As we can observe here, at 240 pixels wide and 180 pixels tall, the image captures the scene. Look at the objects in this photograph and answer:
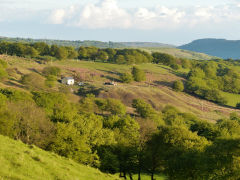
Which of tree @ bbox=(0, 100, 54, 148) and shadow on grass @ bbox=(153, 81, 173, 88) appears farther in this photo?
shadow on grass @ bbox=(153, 81, 173, 88)

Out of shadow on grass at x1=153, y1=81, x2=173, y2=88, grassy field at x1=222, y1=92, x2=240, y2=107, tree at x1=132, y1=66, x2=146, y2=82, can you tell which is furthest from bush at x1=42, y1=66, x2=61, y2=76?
grassy field at x1=222, y1=92, x2=240, y2=107

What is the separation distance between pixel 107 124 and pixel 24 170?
5218cm

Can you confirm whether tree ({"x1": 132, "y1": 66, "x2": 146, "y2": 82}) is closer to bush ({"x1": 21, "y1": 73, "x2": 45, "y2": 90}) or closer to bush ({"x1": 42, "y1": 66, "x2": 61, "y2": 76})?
bush ({"x1": 42, "y1": 66, "x2": 61, "y2": 76})

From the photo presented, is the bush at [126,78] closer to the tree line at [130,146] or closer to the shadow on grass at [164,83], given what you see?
the shadow on grass at [164,83]

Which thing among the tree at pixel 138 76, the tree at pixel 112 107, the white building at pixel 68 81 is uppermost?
the tree at pixel 138 76

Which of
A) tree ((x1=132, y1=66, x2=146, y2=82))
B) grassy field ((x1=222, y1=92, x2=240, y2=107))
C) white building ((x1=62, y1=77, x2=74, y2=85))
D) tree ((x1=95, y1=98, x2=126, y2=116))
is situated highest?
tree ((x1=132, y1=66, x2=146, y2=82))

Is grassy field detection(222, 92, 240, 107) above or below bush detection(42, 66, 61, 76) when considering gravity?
below

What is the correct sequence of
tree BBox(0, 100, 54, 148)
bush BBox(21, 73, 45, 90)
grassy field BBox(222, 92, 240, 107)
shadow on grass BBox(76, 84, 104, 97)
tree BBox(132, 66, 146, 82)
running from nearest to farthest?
1. tree BBox(0, 100, 54, 148)
2. bush BBox(21, 73, 45, 90)
3. shadow on grass BBox(76, 84, 104, 97)
4. grassy field BBox(222, 92, 240, 107)
5. tree BBox(132, 66, 146, 82)

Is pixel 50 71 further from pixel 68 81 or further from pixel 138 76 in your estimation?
pixel 138 76

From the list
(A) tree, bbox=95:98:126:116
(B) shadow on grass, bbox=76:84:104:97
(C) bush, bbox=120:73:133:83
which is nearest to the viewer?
(A) tree, bbox=95:98:126:116

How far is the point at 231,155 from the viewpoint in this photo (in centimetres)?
3294

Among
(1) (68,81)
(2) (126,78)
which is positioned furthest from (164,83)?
(1) (68,81)

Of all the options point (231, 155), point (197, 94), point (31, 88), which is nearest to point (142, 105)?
point (31, 88)

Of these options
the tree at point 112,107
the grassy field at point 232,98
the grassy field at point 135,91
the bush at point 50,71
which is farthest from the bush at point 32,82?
the grassy field at point 232,98
